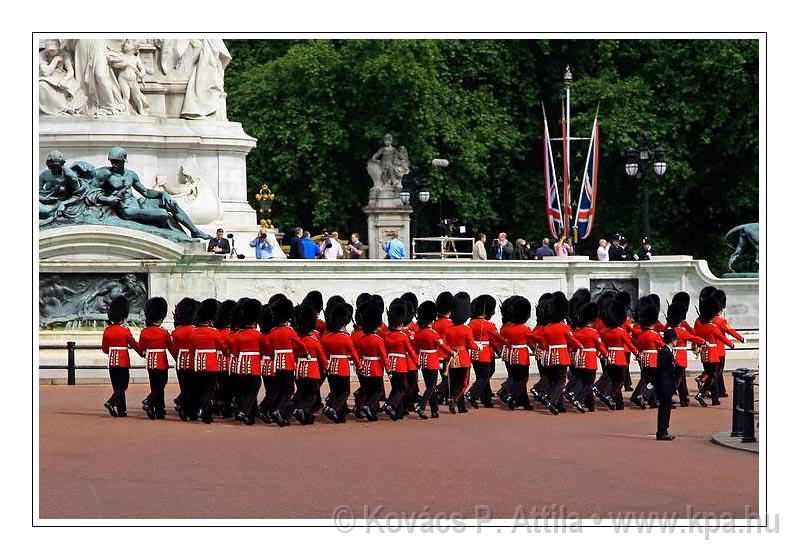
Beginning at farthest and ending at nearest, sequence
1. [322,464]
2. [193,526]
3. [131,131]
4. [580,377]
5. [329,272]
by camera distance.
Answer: [131,131]
[329,272]
[580,377]
[322,464]
[193,526]

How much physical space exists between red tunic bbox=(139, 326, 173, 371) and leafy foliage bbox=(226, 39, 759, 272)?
23075mm

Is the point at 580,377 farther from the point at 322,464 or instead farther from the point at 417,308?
the point at 322,464

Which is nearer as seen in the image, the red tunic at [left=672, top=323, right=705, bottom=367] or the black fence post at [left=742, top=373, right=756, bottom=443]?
the black fence post at [left=742, top=373, right=756, bottom=443]

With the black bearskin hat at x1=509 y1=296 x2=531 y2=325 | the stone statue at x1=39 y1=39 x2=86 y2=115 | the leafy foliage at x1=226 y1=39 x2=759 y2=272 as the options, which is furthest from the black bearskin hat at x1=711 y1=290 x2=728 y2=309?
the leafy foliage at x1=226 y1=39 x2=759 y2=272

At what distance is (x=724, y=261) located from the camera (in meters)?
43.5

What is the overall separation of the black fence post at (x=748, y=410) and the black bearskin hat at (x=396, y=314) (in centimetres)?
407

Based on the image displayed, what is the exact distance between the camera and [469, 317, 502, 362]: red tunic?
65.4 feet

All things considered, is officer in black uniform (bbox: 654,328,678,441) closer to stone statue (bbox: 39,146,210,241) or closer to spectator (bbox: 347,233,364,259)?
stone statue (bbox: 39,146,210,241)

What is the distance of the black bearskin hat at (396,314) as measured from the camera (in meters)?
19.0

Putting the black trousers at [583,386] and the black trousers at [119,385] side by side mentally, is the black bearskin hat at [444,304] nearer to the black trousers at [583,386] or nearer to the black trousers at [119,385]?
the black trousers at [583,386]

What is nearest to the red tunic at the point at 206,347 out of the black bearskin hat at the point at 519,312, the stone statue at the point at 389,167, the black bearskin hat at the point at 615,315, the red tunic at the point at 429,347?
the red tunic at the point at 429,347

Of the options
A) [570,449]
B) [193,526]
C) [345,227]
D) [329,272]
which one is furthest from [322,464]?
[345,227]

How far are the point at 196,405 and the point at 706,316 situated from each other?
235 inches
